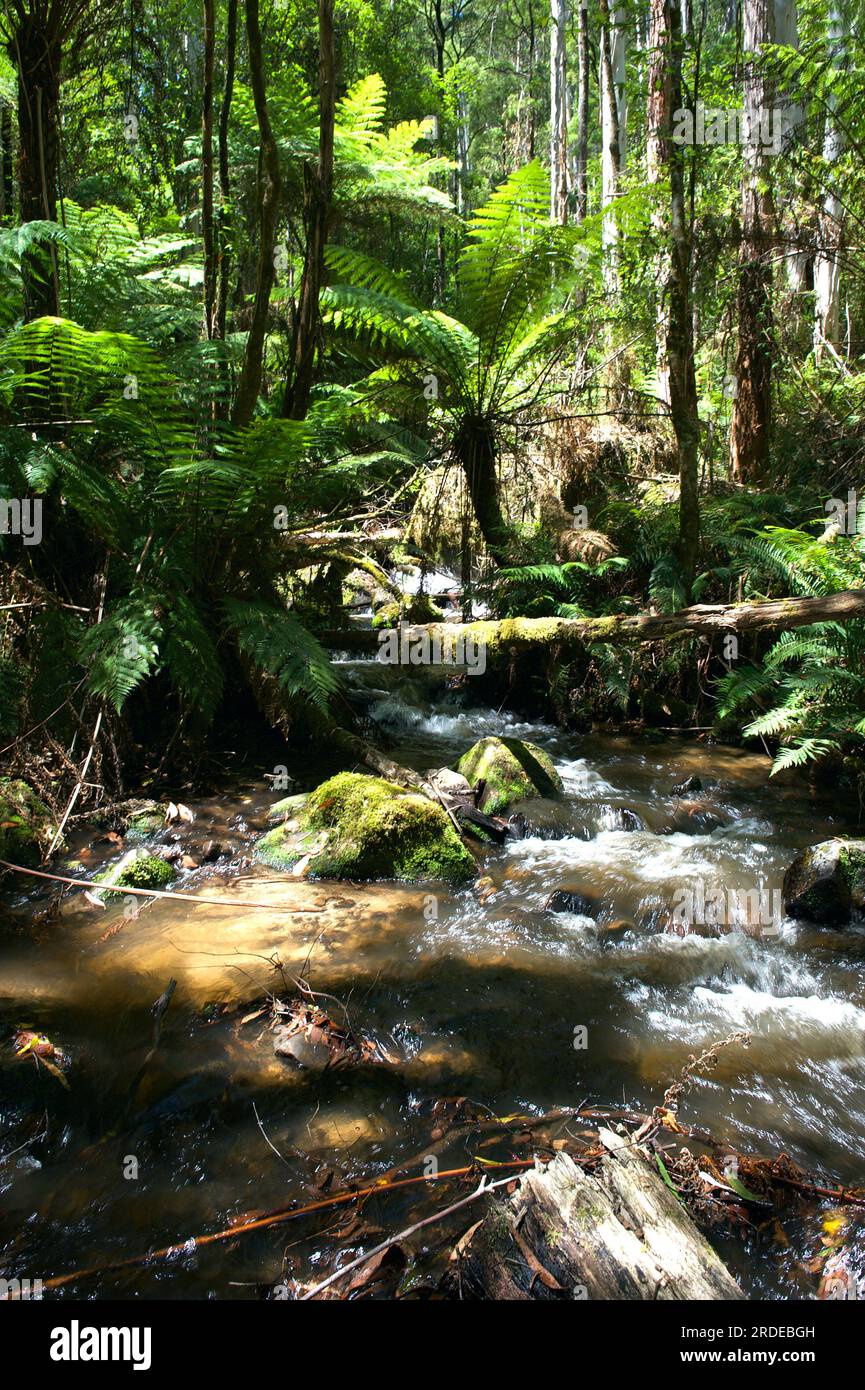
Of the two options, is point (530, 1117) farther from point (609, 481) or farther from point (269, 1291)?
point (609, 481)

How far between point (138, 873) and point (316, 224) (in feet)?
12.5

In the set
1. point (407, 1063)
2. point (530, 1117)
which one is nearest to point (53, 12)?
point (407, 1063)

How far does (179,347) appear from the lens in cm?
443

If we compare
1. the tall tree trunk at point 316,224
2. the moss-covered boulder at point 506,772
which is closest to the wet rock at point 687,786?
the moss-covered boulder at point 506,772

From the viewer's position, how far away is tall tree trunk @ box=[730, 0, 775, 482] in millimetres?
6641

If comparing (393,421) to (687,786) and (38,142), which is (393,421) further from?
(687,786)

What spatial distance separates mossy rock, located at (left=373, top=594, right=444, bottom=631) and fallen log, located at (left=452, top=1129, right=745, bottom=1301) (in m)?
5.10

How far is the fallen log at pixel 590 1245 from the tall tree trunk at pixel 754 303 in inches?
268

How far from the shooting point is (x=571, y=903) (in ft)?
11.6

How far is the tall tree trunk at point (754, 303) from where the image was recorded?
6641mm

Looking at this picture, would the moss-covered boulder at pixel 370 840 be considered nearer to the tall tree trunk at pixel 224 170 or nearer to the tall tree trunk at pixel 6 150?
the tall tree trunk at pixel 224 170

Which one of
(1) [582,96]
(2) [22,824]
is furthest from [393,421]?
(1) [582,96]
